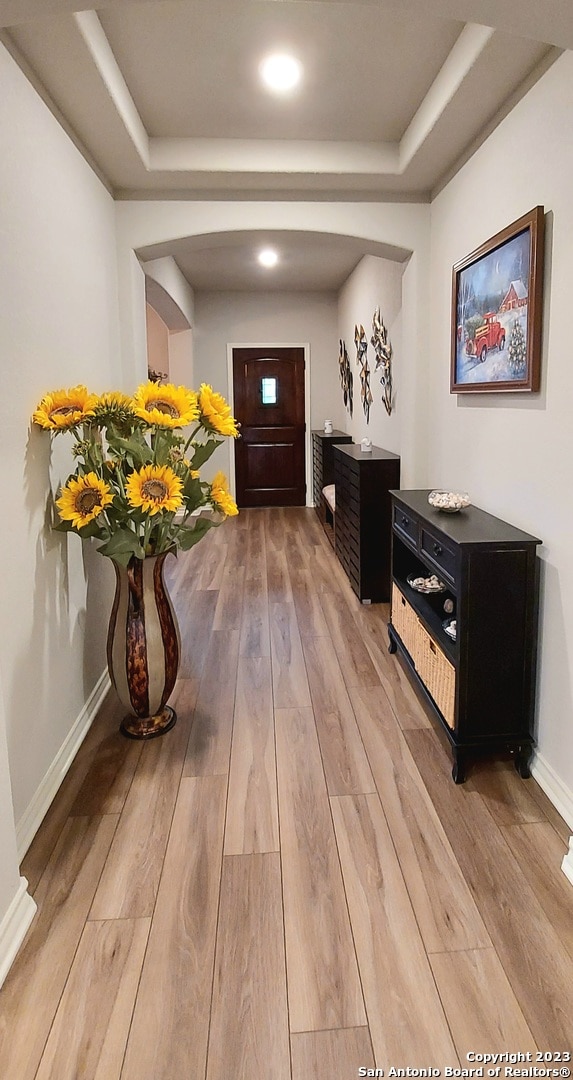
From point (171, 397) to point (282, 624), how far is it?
1.93 meters

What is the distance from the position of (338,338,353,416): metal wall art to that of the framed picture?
3814 millimetres

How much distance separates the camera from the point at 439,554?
243 centimetres

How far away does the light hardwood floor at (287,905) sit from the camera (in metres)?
1.32

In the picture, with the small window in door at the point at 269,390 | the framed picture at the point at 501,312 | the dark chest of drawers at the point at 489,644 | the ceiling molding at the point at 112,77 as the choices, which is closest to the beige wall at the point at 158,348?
the small window in door at the point at 269,390

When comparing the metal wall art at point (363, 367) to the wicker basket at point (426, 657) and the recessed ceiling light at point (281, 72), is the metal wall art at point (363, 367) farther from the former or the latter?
the recessed ceiling light at point (281, 72)

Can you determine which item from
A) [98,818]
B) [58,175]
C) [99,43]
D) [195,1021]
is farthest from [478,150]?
[195,1021]

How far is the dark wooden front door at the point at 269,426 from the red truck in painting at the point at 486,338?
513cm

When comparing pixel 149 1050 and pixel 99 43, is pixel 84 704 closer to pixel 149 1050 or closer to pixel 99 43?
pixel 149 1050

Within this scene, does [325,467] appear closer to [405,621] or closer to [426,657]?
[405,621]

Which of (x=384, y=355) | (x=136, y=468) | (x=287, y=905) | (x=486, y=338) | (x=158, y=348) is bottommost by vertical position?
(x=287, y=905)

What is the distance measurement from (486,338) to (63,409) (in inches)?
67.0

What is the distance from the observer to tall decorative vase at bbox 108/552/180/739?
2441mm

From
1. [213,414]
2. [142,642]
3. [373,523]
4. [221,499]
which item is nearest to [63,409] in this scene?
[213,414]

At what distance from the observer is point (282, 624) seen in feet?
12.6
